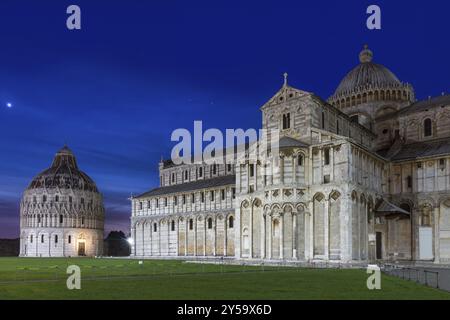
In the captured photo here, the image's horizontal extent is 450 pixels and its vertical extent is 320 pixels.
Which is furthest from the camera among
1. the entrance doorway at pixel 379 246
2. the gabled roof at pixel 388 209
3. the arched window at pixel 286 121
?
the arched window at pixel 286 121

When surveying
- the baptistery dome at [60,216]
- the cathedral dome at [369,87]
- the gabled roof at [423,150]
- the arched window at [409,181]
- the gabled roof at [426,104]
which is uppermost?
the cathedral dome at [369,87]

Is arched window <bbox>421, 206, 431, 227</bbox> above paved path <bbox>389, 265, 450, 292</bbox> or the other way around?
above

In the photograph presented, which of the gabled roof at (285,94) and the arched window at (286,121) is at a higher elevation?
the gabled roof at (285,94)

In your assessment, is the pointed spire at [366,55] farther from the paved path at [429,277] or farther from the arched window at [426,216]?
the paved path at [429,277]

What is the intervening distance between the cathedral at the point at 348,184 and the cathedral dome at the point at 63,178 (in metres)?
82.0

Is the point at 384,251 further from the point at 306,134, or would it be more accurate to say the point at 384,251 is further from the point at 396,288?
the point at 396,288

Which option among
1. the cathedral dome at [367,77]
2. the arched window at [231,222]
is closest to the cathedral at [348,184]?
the cathedral dome at [367,77]

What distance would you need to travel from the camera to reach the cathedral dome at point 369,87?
6906 cm

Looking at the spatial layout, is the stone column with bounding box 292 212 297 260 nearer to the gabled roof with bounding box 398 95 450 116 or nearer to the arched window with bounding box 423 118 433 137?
the arched window with bounding box 423 118 433 137

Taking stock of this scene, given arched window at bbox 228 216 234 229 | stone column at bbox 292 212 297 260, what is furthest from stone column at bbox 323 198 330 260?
arched window at bbox 228 216 234 229

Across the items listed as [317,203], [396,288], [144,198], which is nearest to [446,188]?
[317,203]

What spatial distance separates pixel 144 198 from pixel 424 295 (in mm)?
72891

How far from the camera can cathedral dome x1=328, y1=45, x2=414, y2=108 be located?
227 feet

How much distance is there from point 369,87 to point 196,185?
30801 millimetres
